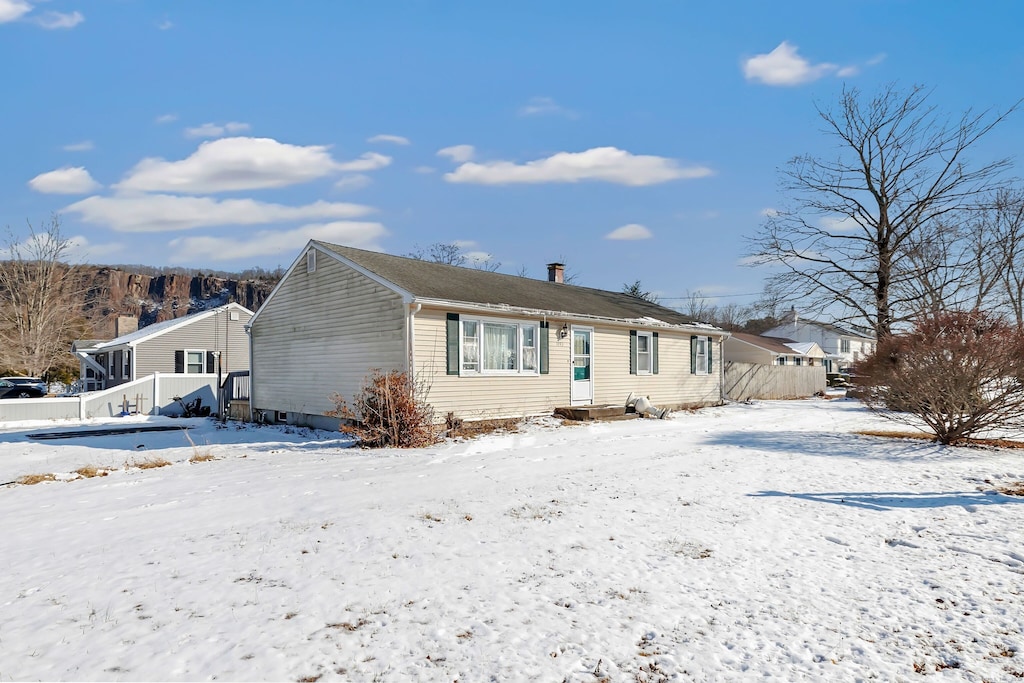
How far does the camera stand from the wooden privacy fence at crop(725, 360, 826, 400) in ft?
85.3

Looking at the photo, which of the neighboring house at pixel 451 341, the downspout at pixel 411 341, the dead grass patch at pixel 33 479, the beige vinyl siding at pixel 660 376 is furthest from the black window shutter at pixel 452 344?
the dead grass patch at pixel 33 479

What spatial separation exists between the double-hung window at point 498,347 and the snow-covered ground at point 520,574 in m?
5.39

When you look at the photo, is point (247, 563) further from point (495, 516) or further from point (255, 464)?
point (255, 464)

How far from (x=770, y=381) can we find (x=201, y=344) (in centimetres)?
2679

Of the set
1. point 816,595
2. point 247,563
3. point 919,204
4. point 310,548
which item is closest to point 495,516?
point 310,548

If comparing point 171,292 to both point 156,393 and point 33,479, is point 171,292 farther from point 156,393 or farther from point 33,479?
point 33,479

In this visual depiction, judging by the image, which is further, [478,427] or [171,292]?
[171,292]

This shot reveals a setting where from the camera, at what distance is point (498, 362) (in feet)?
49.9

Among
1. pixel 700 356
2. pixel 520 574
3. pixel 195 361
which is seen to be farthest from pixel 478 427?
pixel 195 361

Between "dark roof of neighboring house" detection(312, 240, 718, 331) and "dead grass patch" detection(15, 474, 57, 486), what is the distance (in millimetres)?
6875

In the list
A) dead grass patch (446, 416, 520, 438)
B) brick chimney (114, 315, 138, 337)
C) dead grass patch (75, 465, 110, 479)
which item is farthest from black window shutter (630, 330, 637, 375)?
brick chimney (114, 315, 138, 337)

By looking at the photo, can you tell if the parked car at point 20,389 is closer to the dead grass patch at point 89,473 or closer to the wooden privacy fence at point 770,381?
the dead grass patch at point 89,473

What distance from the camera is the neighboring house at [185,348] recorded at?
2886 cm

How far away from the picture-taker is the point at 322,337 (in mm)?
16250
